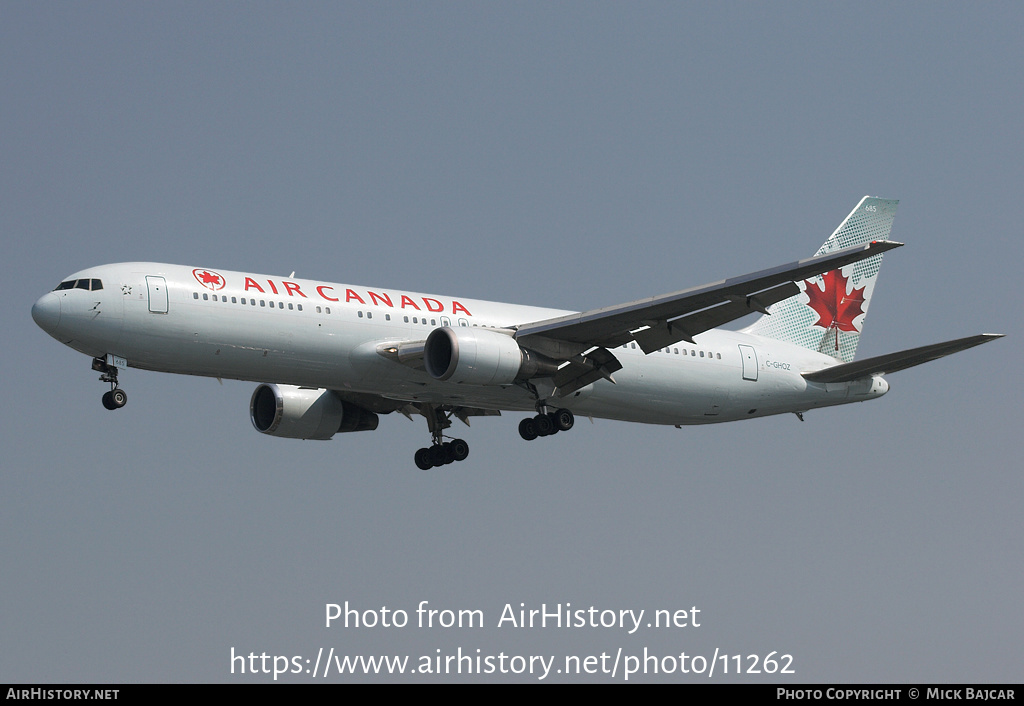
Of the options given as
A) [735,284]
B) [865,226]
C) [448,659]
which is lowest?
[448,659]

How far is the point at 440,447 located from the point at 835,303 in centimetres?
1442

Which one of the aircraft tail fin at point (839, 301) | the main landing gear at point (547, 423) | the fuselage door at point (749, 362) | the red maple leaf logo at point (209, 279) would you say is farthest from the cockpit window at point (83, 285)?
the aircraft tail fin at point (839, 301)

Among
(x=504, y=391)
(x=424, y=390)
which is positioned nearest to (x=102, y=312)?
(x=424, y=390)

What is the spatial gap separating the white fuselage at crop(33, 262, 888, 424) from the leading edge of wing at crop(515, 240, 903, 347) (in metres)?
2.07

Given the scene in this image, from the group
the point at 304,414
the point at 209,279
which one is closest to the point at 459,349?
the point at 209,279

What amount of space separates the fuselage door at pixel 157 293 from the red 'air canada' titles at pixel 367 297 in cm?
215

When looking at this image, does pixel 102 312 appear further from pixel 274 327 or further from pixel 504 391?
pixel 504 391

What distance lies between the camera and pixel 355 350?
35906 millimetres

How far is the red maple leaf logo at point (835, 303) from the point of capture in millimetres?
45906

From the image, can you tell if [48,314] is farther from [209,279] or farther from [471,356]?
[471,356]

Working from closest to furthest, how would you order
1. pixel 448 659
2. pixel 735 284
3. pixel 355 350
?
pixel 448 659, pixel 735 284, pixel 355 350

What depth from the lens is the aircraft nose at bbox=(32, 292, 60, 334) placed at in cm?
3369

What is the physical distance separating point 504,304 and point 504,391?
8.84ft

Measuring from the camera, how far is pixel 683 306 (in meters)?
35.0
